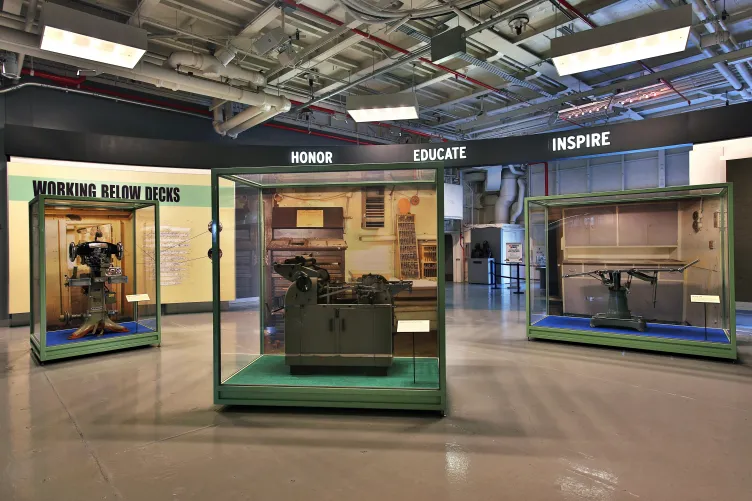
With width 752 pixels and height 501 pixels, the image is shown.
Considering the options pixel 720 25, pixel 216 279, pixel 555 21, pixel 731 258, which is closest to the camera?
pixel 216 279

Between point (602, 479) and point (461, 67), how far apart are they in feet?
26.6

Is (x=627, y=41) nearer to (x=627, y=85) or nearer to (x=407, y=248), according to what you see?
(x=407, y=248)

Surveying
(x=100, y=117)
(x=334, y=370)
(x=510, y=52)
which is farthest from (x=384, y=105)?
(x=100, y=117)

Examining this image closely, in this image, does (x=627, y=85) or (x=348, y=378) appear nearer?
(x=348, y=378)

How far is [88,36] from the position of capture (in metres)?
5.29

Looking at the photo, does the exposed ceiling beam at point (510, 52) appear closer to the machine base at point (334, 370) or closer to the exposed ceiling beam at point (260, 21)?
the exposed ceiling beam at point (260, 21)

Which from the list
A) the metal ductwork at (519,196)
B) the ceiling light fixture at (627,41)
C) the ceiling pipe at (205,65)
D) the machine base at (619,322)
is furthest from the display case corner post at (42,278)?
the metal ductwork at (519,196)

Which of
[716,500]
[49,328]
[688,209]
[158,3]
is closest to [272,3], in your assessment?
[158,3]

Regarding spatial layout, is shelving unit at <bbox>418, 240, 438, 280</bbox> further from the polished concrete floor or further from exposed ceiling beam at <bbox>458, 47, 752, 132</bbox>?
exposed ceiling beam at <bbox>458, 47, 752, 132</bbox>

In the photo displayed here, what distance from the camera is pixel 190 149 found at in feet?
30.0

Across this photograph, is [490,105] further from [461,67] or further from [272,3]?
[272,3]

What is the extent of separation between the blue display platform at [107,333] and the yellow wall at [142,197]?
2.48m

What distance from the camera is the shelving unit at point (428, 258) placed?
3949 millimetres

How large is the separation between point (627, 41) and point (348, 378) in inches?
203
